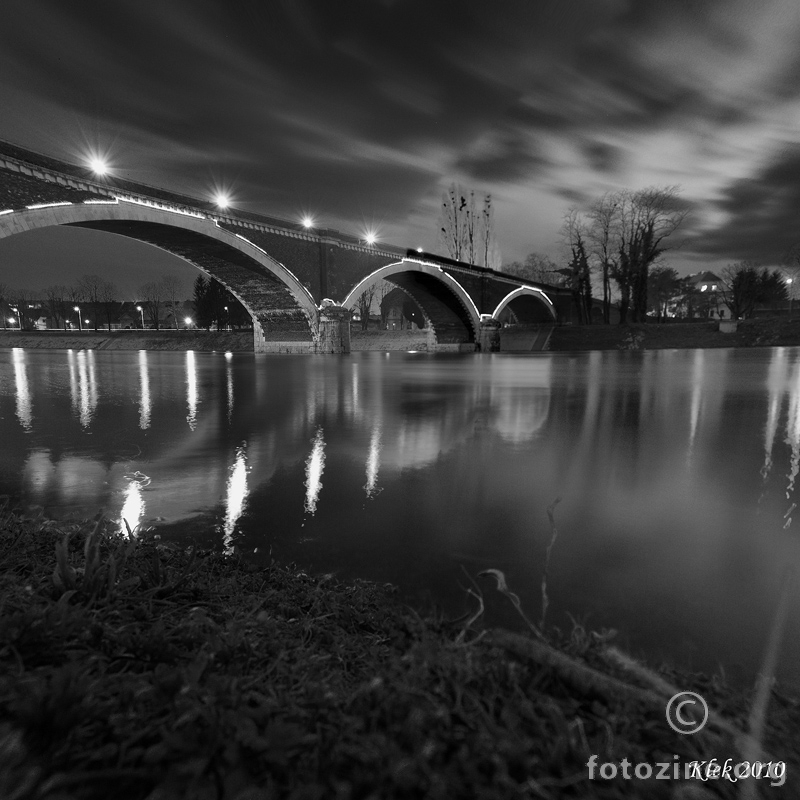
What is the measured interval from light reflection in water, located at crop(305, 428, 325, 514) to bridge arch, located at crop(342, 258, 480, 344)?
127 feet

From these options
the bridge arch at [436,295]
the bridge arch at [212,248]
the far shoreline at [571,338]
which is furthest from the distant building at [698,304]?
the bridge arch at [212,248]

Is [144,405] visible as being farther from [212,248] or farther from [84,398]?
[212,248]

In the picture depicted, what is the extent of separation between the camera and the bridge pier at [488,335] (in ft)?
201

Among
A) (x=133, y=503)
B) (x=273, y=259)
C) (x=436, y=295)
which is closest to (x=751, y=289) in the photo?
(x=436, y=295)

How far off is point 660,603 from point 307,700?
2288 millimetres

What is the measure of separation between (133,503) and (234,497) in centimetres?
96

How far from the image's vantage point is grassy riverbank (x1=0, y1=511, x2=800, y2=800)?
4.31 feet

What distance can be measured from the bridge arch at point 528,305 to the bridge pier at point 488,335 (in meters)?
2.18

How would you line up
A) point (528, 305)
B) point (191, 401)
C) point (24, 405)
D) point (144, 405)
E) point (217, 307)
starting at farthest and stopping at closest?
point (217, 307) < point (528, 305) < point (191, 401) < point (24, 405) < point (144, 405)

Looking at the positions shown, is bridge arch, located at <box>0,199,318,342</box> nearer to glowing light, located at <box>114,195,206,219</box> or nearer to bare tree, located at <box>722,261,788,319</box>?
glowing light, located at <box>114,195,206,219</box>

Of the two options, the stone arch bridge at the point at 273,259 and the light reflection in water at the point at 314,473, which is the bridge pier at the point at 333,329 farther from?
the light reflection in water at the point at 314,473

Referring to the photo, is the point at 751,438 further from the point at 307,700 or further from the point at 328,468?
the point at 307,700

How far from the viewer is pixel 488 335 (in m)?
61.3

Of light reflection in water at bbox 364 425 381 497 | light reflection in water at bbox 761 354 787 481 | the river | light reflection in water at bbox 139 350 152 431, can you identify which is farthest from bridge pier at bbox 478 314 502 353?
light reflection in water at bbox 364 425 381 497
